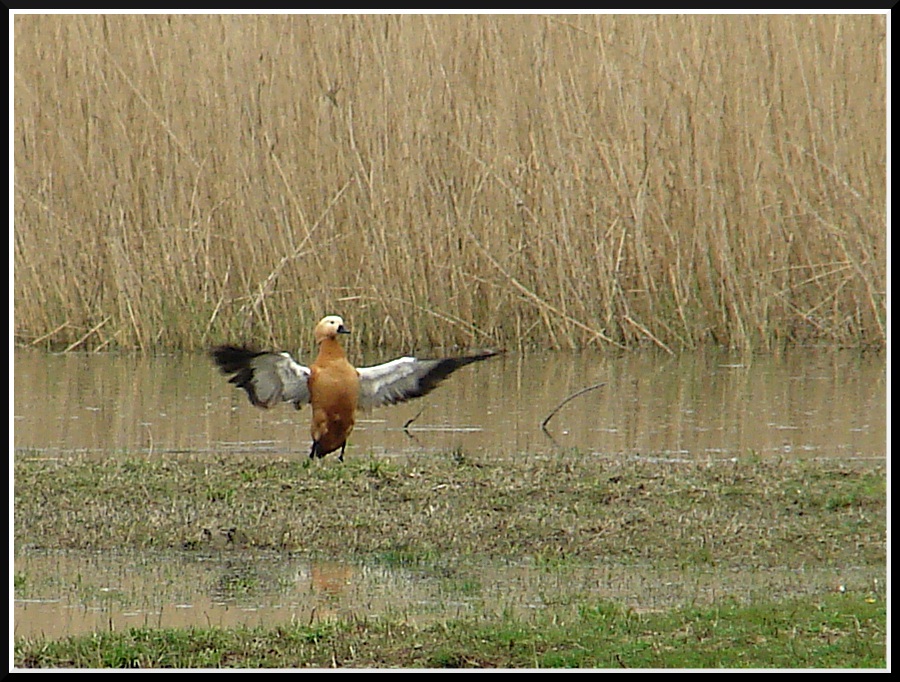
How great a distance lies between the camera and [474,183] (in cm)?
1029

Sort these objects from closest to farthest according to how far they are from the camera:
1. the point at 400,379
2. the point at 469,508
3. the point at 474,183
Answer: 1. the point at 469,508
2. the point at 400,379
3. the point at 474,183

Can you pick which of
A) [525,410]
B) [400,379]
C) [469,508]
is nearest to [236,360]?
[400,379]

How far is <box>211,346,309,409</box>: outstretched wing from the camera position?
6.93m

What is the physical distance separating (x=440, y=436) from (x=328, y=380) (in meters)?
0.96

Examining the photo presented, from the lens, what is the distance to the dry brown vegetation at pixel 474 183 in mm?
10234

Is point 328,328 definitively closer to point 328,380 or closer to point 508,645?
point 328,380

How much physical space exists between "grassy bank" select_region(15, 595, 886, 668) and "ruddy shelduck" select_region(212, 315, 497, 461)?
8.06 ft

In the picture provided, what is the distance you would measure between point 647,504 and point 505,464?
2.98 feet

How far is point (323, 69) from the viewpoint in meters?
10.5

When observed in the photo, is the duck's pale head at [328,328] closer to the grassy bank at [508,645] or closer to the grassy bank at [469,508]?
the grassy bank at [469,508]

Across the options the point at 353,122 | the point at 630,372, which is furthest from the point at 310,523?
the point at 353,122

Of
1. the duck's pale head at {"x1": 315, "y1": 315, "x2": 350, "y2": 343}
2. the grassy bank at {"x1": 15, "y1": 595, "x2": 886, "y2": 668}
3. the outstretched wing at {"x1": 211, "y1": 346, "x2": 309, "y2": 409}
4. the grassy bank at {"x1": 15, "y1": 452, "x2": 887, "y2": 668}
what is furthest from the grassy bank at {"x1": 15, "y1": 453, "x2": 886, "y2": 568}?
the grassy bank at {"x1": 15, "y1": 595, "x2": 886, "y2": 668}

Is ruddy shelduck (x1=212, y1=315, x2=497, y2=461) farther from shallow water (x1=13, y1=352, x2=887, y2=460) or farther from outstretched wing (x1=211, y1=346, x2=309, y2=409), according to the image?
shallow water (x1=13, y1=352, x2=887, y2=460)

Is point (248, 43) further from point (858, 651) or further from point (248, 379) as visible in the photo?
point (858, 651)
